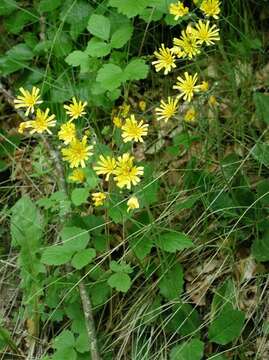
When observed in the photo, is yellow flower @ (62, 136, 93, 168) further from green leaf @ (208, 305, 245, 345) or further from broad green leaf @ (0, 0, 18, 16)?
broad green leaf @ (0, 0, 18, 16)

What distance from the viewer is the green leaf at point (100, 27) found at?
221 cm

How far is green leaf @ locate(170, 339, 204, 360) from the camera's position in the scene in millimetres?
1828

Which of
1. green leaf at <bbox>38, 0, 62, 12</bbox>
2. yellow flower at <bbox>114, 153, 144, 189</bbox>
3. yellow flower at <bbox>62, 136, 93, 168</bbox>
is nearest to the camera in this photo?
yellow flower at <bbox>114, 153, 144, 189</bbox>

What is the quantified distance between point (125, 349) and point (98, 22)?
1.16m

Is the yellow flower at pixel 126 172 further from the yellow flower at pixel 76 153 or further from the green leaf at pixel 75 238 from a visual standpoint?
the green leaf at pixel 75 238

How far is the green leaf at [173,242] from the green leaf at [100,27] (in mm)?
774

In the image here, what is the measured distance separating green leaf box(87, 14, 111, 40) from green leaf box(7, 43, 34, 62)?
52 cm

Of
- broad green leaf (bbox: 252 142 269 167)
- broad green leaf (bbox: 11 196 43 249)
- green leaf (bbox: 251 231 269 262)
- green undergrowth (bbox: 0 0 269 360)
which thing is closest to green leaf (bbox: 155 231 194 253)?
→ green undergrowth (bbox: 0 0 269 360)

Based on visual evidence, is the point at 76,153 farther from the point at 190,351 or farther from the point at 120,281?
the point at 190,351

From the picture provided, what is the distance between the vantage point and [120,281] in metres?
1.87

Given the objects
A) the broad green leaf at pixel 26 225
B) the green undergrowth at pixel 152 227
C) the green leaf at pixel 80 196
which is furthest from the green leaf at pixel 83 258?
the broad green leaf at pixel 26 225

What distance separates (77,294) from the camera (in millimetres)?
2072

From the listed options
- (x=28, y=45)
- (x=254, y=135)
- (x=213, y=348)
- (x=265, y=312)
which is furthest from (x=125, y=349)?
(x=28, y=45)

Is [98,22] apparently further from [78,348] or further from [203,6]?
[78,348]
